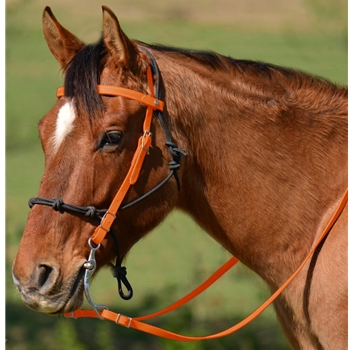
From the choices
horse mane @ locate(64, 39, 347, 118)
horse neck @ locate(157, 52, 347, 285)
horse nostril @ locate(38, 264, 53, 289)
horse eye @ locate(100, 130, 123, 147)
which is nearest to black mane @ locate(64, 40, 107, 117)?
horse mane @ locate(64, 39, 347, 118)

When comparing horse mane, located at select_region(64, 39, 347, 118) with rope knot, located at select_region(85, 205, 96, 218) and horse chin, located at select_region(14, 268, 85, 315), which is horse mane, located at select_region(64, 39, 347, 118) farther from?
horse chin, located at select_region(14, 268, 85, 315)

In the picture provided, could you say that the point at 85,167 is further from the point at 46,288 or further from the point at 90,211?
the point at 46,288

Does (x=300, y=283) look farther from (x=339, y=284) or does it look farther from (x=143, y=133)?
(x=143, y=133)

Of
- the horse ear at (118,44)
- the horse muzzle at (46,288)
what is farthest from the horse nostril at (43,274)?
the horse ear at (118,44)

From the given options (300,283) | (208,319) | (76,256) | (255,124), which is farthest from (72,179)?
(208,319)

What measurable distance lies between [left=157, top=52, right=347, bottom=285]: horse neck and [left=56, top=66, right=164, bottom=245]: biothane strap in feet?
0.80

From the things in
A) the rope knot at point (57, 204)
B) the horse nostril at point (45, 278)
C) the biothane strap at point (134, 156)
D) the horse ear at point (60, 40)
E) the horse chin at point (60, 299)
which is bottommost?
the horse chin at point (60, 299)

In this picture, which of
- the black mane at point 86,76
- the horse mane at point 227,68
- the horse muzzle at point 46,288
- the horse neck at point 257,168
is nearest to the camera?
the horse muzzle at point 46,288

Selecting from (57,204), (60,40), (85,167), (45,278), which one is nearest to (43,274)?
(45,278)

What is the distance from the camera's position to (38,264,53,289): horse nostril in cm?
259

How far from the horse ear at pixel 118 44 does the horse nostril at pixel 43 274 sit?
104 centimetres

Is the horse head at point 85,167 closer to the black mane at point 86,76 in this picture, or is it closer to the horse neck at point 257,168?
the black mane at point 86,76

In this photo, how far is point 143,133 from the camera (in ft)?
9.09

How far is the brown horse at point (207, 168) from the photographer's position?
266 cm
